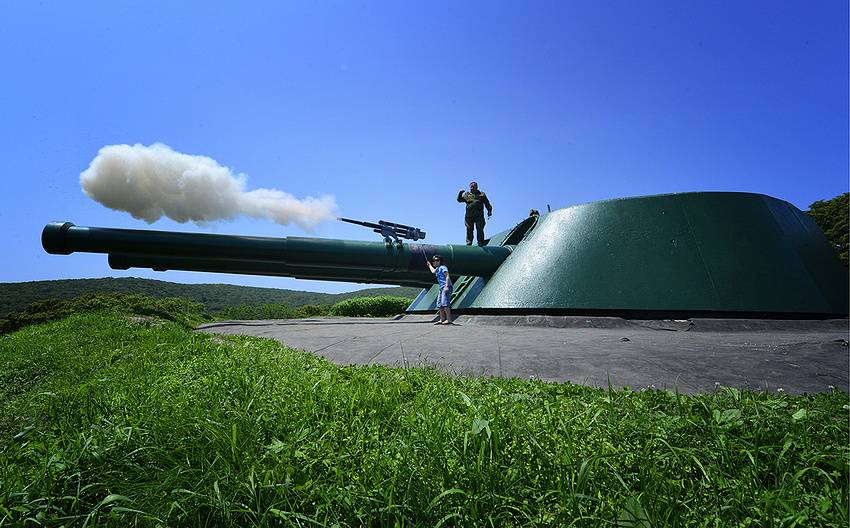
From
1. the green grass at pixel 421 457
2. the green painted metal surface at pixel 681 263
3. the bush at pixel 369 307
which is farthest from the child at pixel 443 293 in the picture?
the bush at pixel 369 307

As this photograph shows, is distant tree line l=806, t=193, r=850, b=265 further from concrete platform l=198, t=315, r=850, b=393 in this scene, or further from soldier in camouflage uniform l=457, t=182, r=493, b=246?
concrete platform l=198, t=315, r=850, b=393

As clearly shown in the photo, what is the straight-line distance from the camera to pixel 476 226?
970cm

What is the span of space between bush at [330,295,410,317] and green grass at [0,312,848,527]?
15596mm

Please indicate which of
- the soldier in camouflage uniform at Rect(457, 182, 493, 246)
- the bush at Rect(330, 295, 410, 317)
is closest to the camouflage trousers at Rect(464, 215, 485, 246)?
the soldier in camouflage uniform at Rect(457, 182, 493, 246)

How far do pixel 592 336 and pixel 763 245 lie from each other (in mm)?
4164

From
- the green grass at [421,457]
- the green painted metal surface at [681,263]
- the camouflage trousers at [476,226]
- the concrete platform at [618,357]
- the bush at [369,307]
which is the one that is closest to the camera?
the green grass at [421,457]

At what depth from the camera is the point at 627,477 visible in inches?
60.1

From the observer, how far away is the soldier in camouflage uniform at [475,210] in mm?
9625

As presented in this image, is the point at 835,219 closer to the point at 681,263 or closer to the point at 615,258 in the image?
the point at 681,263

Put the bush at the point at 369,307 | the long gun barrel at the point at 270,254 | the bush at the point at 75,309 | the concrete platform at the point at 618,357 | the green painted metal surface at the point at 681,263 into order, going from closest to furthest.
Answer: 1. the concrete platform at the point at 618,357
2. the green painted metal surface at the point at 681,263
3. the long gun barrel at the point at 270,254
4. the bush at the point at 75,309
5. the bush at the point at 369,307

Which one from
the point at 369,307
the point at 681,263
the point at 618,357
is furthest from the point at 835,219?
the point at 618,357

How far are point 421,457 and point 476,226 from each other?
8.34 meters

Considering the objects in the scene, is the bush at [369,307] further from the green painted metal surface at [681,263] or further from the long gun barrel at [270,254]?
the green painted metal surface at [681,263]

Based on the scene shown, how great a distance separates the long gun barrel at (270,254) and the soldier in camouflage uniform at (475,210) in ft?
3.11
